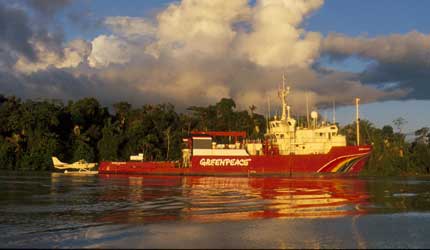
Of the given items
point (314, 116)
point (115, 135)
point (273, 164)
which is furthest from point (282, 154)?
point (115, 135)

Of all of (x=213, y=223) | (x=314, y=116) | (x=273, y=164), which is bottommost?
(x=213, y=223)

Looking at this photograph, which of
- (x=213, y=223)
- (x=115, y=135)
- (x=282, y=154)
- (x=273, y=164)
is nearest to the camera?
(x=213, y=223)

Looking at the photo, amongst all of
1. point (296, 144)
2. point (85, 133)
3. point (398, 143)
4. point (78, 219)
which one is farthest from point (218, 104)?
point (78, 219)

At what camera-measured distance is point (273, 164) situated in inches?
2116

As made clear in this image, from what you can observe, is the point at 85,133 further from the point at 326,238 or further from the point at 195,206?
the point at 326,238

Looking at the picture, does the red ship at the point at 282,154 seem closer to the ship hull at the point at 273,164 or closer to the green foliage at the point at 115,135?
the ship hull at the point at 273,164

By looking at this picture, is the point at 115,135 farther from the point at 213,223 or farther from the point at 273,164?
the point at 213,223

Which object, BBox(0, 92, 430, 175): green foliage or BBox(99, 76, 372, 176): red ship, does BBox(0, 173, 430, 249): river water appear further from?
BBox(0, 92, 430, 175): green foliage

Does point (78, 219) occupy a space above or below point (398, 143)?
below

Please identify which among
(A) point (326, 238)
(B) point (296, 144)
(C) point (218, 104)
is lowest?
(A) point (326, 238)

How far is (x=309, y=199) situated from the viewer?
24.9 meters

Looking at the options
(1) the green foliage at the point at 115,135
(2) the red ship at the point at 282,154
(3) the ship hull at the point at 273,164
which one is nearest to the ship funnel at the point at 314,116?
(2) the red ship at the point at 282,154

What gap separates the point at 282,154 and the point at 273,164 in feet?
6.83

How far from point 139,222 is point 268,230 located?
14.0 ft
